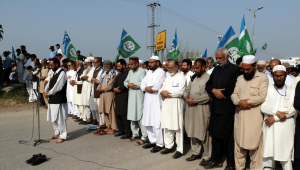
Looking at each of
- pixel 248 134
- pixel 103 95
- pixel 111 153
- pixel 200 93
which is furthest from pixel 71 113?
pixel 248 134

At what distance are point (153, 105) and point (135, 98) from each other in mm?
682

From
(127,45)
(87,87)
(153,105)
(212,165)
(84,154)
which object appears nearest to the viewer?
(212,165)

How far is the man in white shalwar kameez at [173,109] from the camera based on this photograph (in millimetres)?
5492

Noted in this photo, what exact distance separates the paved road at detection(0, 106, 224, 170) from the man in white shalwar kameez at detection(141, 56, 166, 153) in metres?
0.35

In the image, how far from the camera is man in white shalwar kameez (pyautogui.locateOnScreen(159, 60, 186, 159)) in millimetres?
5492

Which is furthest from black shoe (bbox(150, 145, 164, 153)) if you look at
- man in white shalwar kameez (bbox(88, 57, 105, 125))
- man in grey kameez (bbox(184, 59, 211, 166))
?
man in white shalwar kameez (bbox(88, 57, 105, 125))

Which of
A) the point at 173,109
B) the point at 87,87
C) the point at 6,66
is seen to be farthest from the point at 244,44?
the point at 6,66

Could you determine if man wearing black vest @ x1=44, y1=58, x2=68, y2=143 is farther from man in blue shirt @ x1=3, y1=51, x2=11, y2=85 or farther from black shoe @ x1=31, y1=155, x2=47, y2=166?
man in blue shirt @ x1=3, y1=51, x2=11, y2=85

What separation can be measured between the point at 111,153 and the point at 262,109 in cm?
332

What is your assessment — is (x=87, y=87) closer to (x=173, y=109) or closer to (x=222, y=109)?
(x=173, y=109)

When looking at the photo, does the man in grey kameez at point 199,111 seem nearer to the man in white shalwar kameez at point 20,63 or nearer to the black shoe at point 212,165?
the black shoe at point 212,165

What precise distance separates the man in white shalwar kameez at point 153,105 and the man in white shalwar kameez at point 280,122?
8.30ft

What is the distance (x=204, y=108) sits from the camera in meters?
5.01

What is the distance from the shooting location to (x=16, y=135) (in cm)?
736
